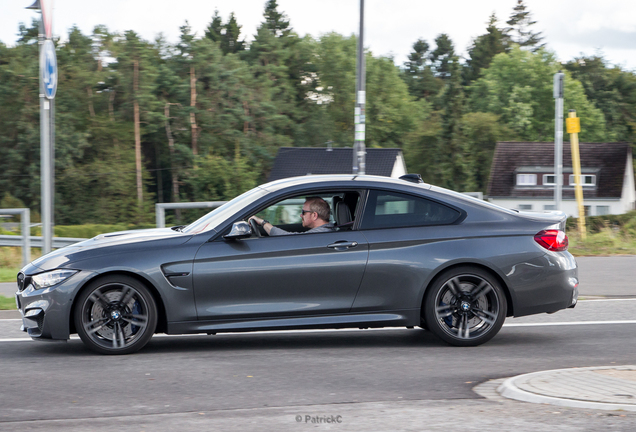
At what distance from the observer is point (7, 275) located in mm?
13000

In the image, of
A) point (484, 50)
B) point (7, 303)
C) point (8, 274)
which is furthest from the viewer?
point (484, 50)

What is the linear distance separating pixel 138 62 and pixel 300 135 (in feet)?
61.8

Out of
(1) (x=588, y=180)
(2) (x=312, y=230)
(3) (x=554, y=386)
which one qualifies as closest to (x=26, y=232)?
(2) (x=312, y=230)

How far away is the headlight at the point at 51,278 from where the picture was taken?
677cm

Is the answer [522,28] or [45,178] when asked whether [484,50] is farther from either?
[45,178]

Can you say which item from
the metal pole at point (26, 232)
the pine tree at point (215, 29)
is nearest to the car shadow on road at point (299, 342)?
the metal pole at point (26, 232)

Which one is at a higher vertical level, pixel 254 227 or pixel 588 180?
pixel 588 180

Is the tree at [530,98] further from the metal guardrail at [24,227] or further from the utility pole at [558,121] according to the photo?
the metal guardrail at [24,227]

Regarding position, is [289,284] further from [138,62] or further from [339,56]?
[339,56]

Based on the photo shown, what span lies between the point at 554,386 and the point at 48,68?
7.38 metres

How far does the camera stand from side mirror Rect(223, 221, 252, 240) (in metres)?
6.89

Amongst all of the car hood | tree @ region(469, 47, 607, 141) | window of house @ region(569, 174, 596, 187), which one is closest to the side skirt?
the car hood

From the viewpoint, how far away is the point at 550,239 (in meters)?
7.35

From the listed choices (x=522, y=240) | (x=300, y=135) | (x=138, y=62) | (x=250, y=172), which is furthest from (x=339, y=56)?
(x=522, y=240)
